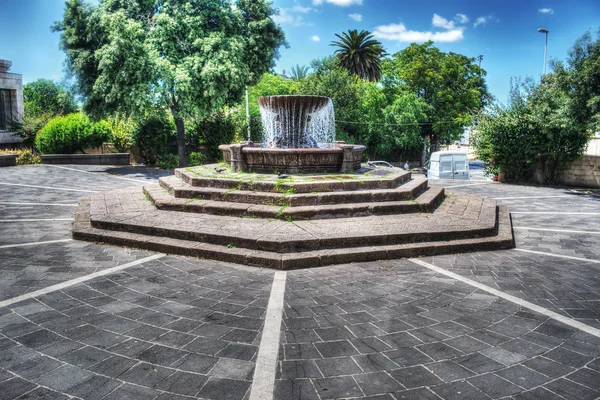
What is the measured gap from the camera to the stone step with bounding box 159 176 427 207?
23.9 ft


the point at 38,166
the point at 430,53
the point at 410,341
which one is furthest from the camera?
the point at 430,53

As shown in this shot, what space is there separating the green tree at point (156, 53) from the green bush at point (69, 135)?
289cm

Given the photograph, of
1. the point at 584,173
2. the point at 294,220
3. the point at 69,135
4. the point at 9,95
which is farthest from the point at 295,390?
the point at 9,95

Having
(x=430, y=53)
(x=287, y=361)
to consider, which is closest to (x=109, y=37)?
(x=287, y=361)

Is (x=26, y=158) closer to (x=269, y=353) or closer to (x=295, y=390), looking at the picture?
(x=269, y=353)

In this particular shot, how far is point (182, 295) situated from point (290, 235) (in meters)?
1.99

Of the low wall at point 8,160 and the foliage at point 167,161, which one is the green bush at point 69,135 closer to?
the low wall at point 8,160

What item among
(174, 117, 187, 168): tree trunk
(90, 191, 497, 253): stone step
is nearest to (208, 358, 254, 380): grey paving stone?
(90, 191, 497, 253): stone step

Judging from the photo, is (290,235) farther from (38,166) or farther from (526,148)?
(38,166)

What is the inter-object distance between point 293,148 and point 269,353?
7.21 meters

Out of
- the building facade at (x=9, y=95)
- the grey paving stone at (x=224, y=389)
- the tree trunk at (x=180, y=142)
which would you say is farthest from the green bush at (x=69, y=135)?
the grey paving stone at (x=224, y=389)

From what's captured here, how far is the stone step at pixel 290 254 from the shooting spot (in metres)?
5.41

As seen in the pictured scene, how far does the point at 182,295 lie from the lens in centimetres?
436

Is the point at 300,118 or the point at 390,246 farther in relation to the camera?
the point at 300,118
